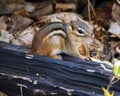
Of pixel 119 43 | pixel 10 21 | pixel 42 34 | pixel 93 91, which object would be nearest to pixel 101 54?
pixel 119 43

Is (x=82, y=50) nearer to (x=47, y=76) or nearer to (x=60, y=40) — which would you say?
(x=60, y=40)

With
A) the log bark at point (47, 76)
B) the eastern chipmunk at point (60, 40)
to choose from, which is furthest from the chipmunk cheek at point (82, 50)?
the log bark at point (47, 76)

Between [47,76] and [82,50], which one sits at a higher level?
[82,50]

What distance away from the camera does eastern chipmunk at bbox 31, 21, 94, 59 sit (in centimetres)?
294

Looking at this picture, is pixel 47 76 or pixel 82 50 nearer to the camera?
pixel 47 76

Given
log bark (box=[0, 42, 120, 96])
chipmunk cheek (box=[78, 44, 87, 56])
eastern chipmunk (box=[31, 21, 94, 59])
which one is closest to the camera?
log bark (box=[0, 42, 120, 96])

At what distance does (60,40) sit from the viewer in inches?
121

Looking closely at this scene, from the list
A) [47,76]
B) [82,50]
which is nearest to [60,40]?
[82,50]

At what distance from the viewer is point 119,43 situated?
11.8ft

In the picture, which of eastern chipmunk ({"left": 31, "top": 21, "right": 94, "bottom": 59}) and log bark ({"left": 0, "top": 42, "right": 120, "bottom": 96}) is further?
eastern chipmunk ({"left": 31, "top": 21, "right": 94, "bottom": 59})

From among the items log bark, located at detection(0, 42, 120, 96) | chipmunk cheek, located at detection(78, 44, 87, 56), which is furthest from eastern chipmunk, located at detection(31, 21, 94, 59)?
log bark, located at detection(0, 42, 120, 96)

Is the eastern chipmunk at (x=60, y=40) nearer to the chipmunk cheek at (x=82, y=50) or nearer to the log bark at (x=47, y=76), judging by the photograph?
the chipmunk cheek at (x=82, y=50)

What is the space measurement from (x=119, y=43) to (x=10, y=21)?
1.12 meters

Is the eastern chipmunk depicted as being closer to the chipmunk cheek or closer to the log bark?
the chipmunk cheek
